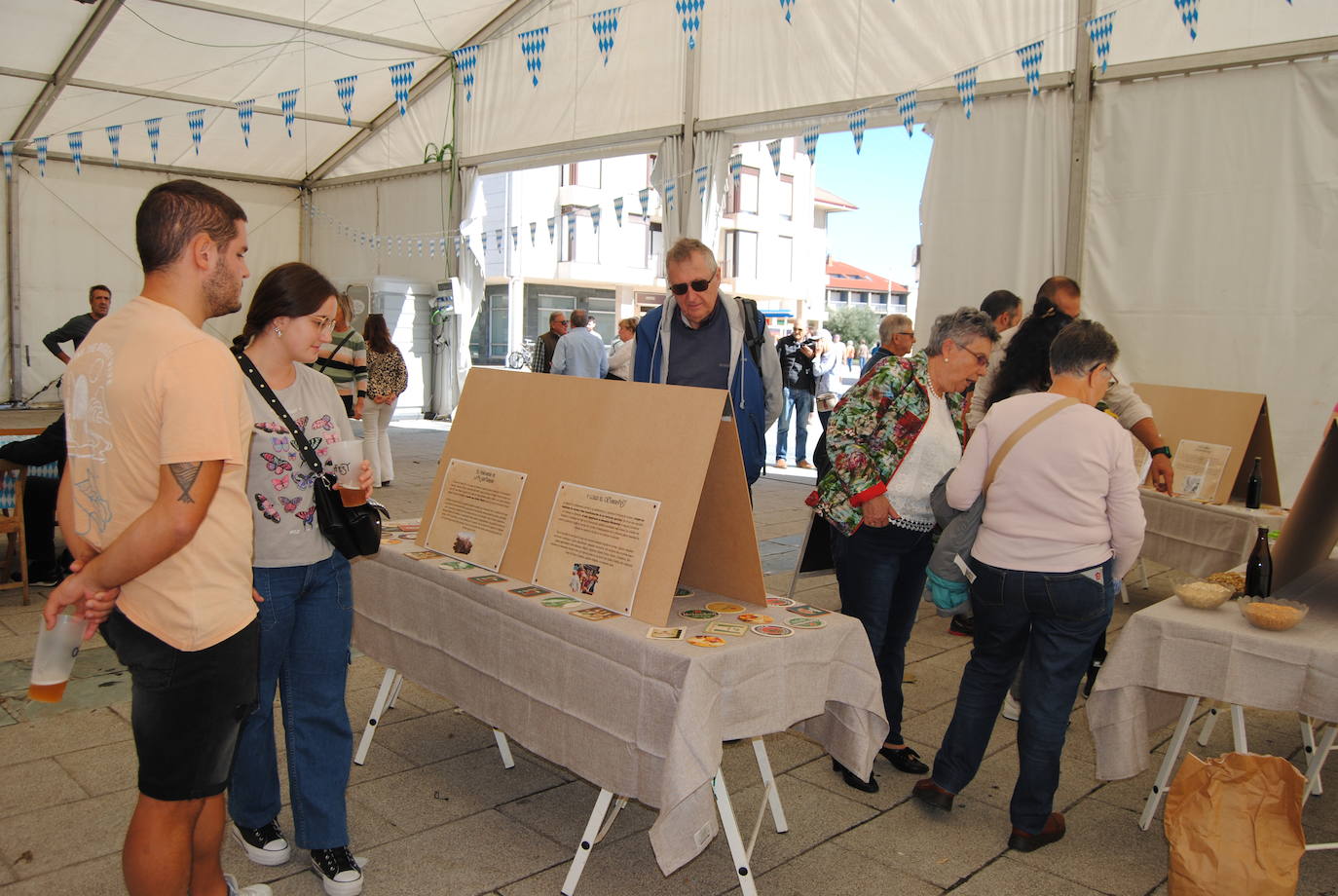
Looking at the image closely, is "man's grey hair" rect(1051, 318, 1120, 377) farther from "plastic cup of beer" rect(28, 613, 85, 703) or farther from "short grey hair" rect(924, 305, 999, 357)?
"plastic cup of beer" rect(28, 613, 85, 703)

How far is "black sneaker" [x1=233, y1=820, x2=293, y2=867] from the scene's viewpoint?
103 inches

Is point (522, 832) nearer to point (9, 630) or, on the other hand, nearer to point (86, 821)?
point (86, 821)

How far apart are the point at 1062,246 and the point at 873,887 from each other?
6.20 metres

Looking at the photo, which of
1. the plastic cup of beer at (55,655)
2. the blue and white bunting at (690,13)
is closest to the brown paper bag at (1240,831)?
the plastic cup of beer at (55,655)

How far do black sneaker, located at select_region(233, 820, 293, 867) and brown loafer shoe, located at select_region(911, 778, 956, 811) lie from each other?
1908 mm

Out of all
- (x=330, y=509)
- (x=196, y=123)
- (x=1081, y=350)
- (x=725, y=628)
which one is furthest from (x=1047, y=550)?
(x=196, y=123)

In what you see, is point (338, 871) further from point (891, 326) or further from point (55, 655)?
point (891, 326)

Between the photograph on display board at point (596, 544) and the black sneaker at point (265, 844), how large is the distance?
1.01 m

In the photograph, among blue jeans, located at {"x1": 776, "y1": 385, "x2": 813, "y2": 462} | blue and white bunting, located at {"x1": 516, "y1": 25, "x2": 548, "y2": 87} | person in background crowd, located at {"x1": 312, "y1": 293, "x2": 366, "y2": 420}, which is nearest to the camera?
A: person in background crowd, located at {"x1": 312, "y1": 293, "x2": 366, "y2": 420}

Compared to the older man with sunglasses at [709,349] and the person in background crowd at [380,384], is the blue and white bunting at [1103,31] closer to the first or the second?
the older man with sunglasses at [709,349]

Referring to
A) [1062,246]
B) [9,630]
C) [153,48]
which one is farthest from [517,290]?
[9,630]

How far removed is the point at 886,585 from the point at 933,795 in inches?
26.5

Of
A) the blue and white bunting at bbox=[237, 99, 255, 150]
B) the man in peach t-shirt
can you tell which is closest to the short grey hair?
the man in peach t-shirt

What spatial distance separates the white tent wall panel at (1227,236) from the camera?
21.2 feet
